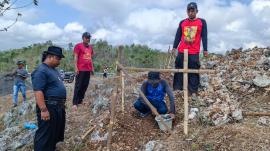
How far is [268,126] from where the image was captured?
262 inches

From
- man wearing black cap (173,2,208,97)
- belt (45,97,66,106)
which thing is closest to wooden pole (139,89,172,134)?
man wearing black cap (173,2,208,97)

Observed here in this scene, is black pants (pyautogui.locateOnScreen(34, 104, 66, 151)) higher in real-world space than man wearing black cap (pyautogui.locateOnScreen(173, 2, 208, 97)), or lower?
lower

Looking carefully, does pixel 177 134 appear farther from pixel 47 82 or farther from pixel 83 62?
pixel 83 62

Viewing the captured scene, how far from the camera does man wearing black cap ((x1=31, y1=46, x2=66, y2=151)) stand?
6.00 meters

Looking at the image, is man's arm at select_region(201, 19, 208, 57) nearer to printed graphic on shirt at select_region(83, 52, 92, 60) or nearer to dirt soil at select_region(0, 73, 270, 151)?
dirt soil at select_region(0, 73, 270, 151)

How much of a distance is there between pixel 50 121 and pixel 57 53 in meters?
1.11

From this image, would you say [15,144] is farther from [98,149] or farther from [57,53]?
[57,53]

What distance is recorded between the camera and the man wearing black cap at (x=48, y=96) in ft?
19.7

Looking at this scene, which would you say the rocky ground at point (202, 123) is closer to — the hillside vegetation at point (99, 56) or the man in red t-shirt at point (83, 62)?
the man in red t-shirt at point (83, 62)

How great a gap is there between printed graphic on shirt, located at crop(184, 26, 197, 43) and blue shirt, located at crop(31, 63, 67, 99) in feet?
8.74

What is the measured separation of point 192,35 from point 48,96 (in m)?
3.01

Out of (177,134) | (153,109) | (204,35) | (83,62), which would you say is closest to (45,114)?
(153,109)

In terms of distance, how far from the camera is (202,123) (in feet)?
22.9

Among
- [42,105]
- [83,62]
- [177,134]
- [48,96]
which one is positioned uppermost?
[83,62]
